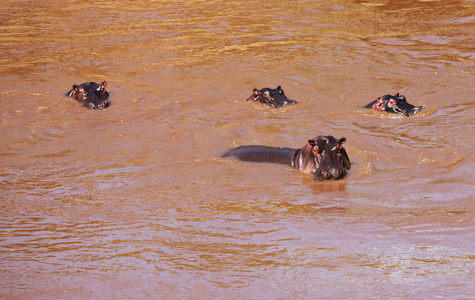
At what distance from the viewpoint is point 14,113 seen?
38.2 feet

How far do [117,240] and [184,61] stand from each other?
983cm

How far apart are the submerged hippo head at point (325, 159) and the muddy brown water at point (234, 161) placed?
13cm

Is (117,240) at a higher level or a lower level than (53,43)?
lower

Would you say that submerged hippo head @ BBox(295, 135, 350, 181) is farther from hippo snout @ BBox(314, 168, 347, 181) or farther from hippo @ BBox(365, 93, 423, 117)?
hippo @ BBox(365, 93, 423, 117)

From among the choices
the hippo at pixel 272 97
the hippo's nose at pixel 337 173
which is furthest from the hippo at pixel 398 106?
the hippo's nose at pixel 337 173

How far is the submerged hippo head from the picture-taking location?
7359 mm

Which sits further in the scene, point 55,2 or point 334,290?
point 55,2

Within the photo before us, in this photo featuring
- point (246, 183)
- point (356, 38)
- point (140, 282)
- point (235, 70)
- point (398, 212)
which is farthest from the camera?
point (356, 38)

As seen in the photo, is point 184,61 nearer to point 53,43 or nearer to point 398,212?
point 53,43

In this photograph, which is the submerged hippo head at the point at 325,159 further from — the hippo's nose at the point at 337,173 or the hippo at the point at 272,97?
the hippo at the point at 272,97

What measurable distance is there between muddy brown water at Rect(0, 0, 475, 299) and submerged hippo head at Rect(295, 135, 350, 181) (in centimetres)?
13

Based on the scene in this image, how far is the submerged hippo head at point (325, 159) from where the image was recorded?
7359mm

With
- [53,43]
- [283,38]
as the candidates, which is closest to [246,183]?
[283,38]

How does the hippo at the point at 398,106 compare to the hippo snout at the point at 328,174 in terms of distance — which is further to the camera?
the hippo at the point at 398,106
